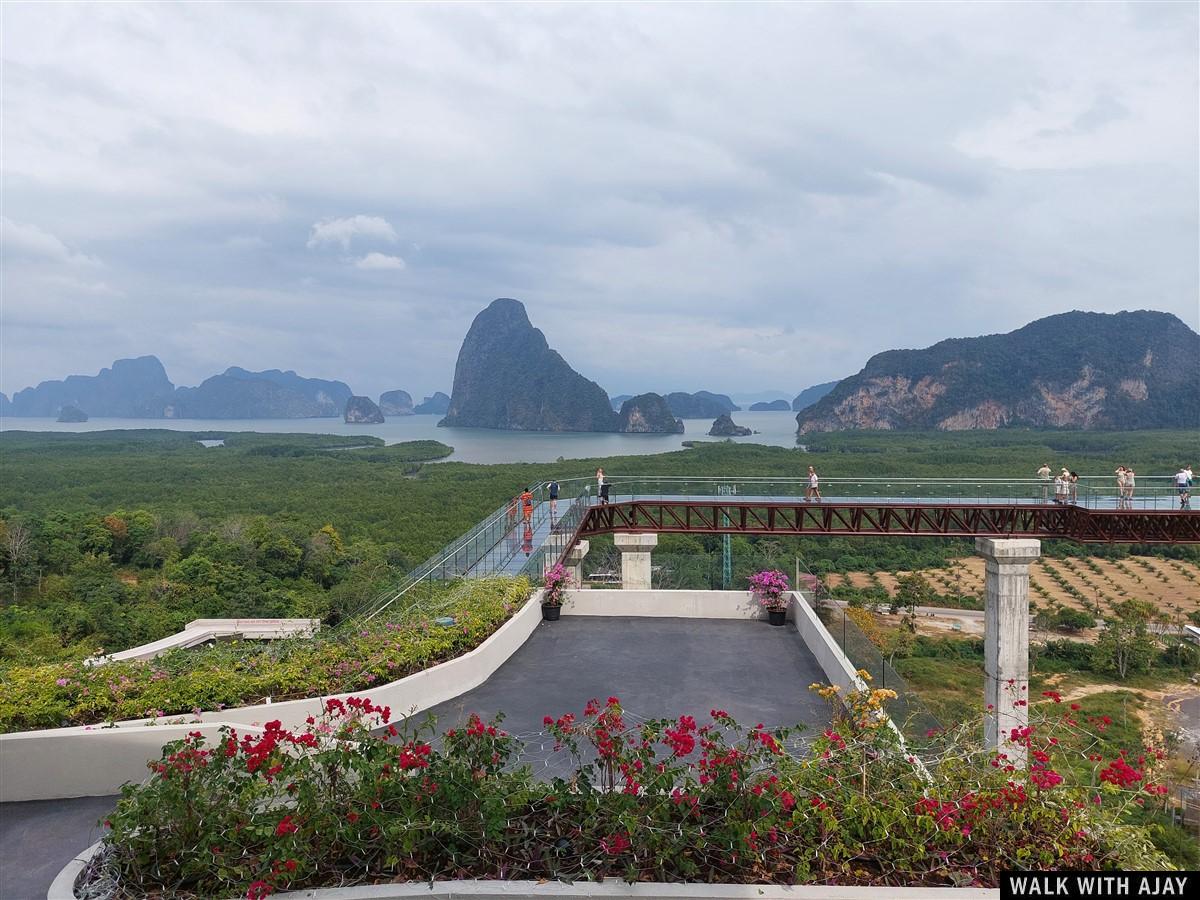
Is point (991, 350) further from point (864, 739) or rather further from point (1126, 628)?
point (864, 739)

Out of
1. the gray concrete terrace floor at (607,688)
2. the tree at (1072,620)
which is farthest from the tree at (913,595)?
the gray concrete terrace floor at (607,688)

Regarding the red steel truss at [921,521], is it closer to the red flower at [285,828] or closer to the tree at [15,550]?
the red flower at [285,828]

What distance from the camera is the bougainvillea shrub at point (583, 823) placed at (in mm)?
3867

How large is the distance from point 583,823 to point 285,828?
1573mm

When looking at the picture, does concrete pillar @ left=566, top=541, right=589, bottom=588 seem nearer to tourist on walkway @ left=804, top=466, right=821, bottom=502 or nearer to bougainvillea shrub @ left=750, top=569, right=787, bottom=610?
bougainvillea shrub @ left=750, top=569, right=787, bottom=610

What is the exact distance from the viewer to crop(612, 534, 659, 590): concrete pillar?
1798 cm

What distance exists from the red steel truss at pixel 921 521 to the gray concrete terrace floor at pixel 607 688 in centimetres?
848

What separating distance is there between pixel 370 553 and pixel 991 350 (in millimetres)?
187169

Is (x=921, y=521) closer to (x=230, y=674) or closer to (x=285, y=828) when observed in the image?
(x=230, y=674)

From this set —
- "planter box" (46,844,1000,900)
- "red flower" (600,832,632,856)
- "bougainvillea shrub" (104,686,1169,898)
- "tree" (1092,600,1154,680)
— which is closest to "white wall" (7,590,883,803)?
A: "bougainvillea shrub" (104,686,1169,898)

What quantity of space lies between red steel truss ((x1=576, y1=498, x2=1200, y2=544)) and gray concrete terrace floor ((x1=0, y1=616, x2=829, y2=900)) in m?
8.48

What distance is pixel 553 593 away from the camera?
11844mm

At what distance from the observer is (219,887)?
12.5 ft

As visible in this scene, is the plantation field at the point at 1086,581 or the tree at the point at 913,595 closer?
the tree at the point at 913,595
